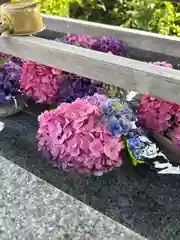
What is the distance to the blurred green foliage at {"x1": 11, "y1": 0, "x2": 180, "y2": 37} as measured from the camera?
261 centimetres

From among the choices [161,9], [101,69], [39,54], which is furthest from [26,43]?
[161,9]

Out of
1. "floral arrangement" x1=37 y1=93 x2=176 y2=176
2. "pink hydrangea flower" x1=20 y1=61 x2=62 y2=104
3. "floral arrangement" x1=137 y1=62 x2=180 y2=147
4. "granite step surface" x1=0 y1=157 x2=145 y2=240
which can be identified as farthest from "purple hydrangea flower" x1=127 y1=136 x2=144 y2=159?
"pink hydrangea flower" x1=20 y1=61 x2=62 y2=104

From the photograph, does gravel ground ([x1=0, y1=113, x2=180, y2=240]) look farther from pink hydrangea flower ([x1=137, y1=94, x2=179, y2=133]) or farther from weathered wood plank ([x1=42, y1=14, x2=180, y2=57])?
weathered wood plank ([x1=42, y1=14, x2=180, y2=57])

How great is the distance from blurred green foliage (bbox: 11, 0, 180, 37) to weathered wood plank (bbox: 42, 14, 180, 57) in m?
→ 0.96

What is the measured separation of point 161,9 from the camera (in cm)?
264

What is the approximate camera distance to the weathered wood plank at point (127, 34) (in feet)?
4.30

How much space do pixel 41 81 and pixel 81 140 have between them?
385 mm

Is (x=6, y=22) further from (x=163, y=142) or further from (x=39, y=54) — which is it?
(x=163, y=142)

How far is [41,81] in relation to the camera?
4.53 feet

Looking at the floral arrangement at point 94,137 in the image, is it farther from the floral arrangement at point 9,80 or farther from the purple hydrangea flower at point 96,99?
the floral arrangement at point 9,80

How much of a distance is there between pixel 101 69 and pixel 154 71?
165 mm

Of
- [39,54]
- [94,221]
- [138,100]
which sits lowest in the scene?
[94,221]

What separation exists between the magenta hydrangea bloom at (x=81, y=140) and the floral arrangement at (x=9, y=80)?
349mm

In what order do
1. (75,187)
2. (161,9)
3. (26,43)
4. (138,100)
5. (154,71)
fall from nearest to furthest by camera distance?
(154,71)
(75,187)
(26,43)
(138,100)
(161,9)
